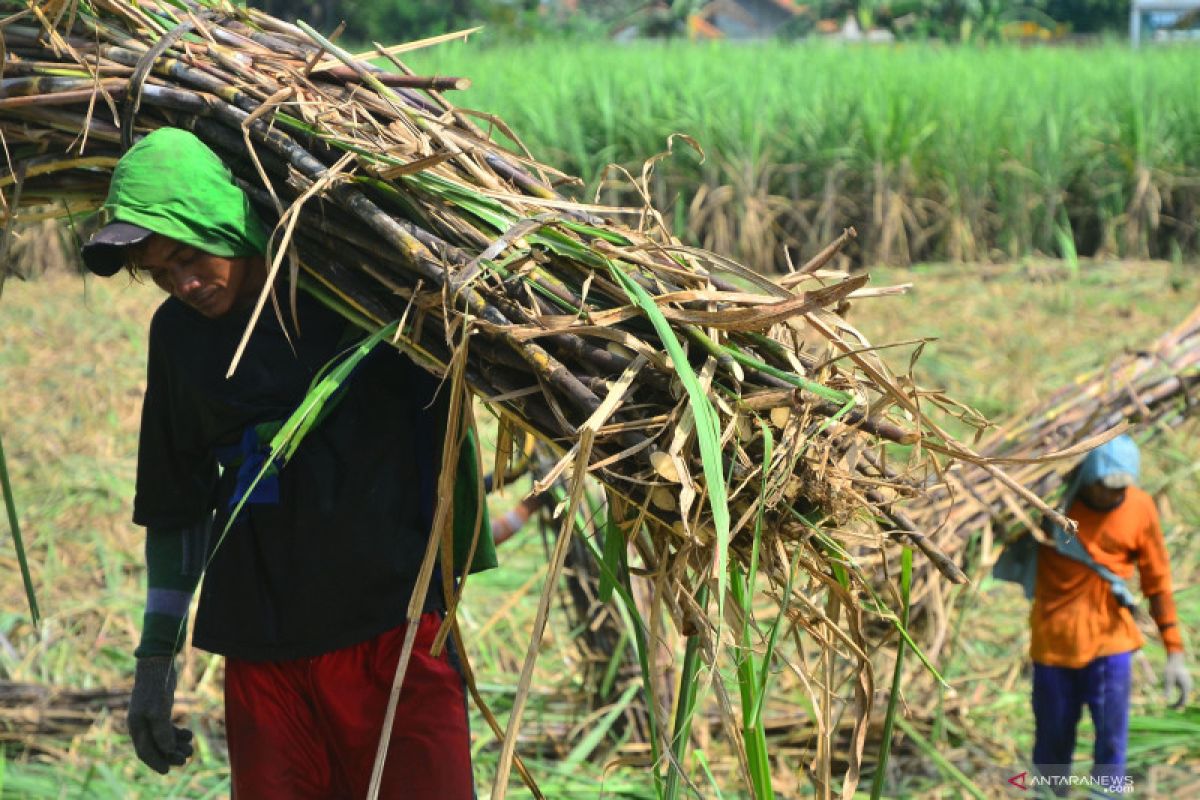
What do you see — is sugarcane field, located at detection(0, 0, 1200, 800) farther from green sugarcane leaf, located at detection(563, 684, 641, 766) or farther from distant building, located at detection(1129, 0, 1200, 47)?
distant building, located at detection(1129, 0, 1200, 47)

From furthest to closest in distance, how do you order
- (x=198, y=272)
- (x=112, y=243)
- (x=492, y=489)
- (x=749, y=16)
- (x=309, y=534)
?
(x=749, y=16), (x=492, y=489), (x=309, y=534), (x=198, y=272), (x=112, y=243)

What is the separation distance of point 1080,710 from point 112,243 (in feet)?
8.91

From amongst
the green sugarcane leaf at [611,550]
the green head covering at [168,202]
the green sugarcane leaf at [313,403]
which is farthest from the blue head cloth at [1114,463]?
the green head covering at [168,202]

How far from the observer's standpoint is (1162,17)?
4400cm

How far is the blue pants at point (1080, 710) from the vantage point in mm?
3645

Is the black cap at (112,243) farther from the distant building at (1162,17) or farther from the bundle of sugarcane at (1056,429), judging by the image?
the distant building at (1162,17)

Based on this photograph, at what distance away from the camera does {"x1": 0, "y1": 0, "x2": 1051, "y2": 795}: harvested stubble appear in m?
1.92

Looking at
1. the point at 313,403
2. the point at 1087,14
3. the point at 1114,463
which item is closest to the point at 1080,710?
the point at 1114,463

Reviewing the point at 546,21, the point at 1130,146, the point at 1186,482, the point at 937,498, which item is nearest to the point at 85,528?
the point at 937,498

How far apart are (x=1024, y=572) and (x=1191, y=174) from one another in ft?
20.4

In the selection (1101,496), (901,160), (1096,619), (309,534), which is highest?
(309,534)

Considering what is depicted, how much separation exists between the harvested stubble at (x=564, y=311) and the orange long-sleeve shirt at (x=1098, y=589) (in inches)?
67.6

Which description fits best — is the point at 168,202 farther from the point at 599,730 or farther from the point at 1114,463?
the point at 1114,463

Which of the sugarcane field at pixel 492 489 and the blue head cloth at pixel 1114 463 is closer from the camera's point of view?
the sugarcane field at pixel 492 489
